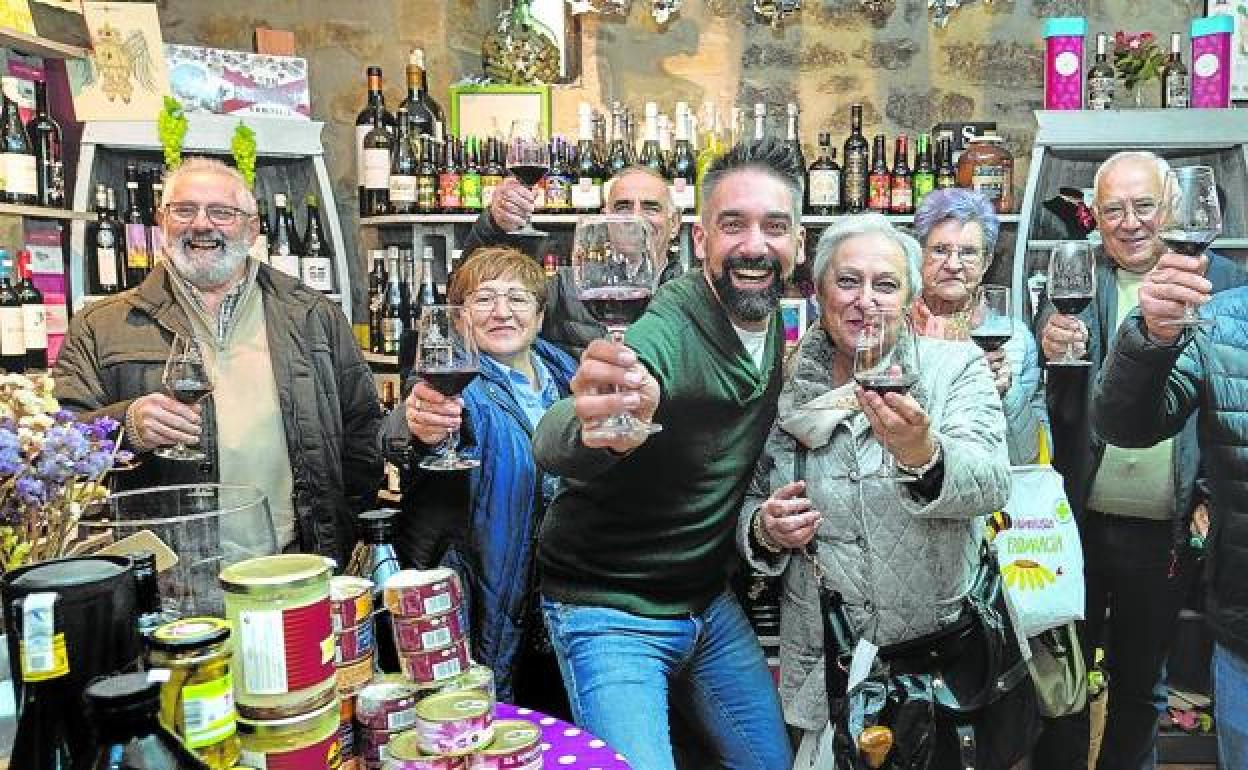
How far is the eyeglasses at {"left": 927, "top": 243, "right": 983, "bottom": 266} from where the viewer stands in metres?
2.60

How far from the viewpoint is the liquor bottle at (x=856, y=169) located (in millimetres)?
3883

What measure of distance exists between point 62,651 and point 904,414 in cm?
129

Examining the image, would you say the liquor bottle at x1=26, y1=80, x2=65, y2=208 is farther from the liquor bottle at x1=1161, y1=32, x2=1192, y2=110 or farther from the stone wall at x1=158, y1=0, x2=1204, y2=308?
the liquor bottle at x1=1161, y1=32, x2=1192, y2=110

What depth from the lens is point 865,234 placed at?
78.7 inches

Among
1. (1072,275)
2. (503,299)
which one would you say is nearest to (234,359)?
(503,299)

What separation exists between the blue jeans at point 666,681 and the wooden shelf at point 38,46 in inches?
90.3

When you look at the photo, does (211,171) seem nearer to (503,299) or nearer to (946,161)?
(503,299)

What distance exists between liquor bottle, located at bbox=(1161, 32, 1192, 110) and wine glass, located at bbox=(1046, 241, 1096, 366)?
195 centimetres

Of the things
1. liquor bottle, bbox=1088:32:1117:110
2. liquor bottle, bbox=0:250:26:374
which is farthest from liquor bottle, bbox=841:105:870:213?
liquor bottle, bbox=0:250:26:374

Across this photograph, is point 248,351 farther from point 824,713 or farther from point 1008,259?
point 1008,259

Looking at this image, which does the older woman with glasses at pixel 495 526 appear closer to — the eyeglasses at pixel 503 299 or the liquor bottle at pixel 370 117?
the eyeglasses at pixel 503 299

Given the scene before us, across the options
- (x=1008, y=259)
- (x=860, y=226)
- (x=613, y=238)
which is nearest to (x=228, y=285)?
(x=613, y=238)

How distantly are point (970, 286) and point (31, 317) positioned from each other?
2642 mm

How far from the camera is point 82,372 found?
2.42 m
